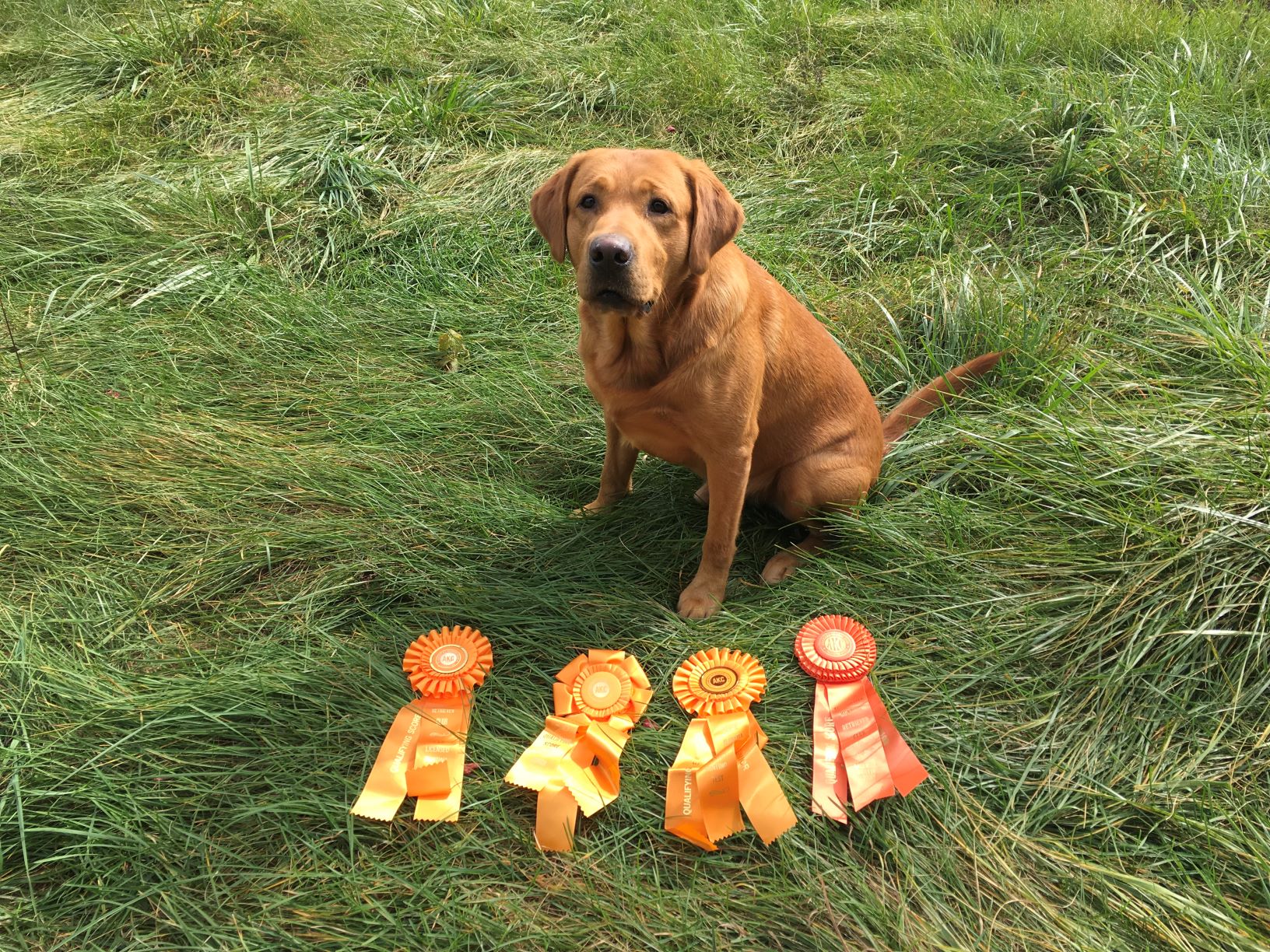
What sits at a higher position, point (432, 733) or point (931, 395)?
point (931, 395)

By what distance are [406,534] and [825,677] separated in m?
1.52

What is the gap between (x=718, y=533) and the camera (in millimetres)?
2752

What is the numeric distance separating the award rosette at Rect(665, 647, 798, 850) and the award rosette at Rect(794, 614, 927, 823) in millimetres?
143

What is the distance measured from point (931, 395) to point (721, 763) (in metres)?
1.77

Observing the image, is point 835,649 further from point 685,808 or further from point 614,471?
point 614,471

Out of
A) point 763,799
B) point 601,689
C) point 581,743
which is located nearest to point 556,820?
point 581,743

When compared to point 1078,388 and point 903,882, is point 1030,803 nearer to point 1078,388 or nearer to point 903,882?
point 903,882

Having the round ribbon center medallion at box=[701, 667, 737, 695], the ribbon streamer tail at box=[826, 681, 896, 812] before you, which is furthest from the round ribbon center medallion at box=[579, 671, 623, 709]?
the ribbon streamer tail at box=[826, 681, 896, 812]

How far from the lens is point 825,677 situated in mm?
2496

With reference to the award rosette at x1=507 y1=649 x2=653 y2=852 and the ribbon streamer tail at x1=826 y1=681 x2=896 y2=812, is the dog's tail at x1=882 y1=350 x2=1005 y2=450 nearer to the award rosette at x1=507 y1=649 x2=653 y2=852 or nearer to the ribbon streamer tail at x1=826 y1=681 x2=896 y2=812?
the ribbon streamer tail at x1=826 y1=681 x2=896 y2=812

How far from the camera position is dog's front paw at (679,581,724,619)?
2.81 meters

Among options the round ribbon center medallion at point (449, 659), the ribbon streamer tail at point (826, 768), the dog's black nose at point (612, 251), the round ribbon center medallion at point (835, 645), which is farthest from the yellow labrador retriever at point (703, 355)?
the round ribbon center medallion at point (449, 659)

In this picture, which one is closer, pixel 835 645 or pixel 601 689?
pixel 601 689

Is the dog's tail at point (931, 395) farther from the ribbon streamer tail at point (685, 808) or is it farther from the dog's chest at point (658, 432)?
the ribbon streamer tail at point (685, 808)
